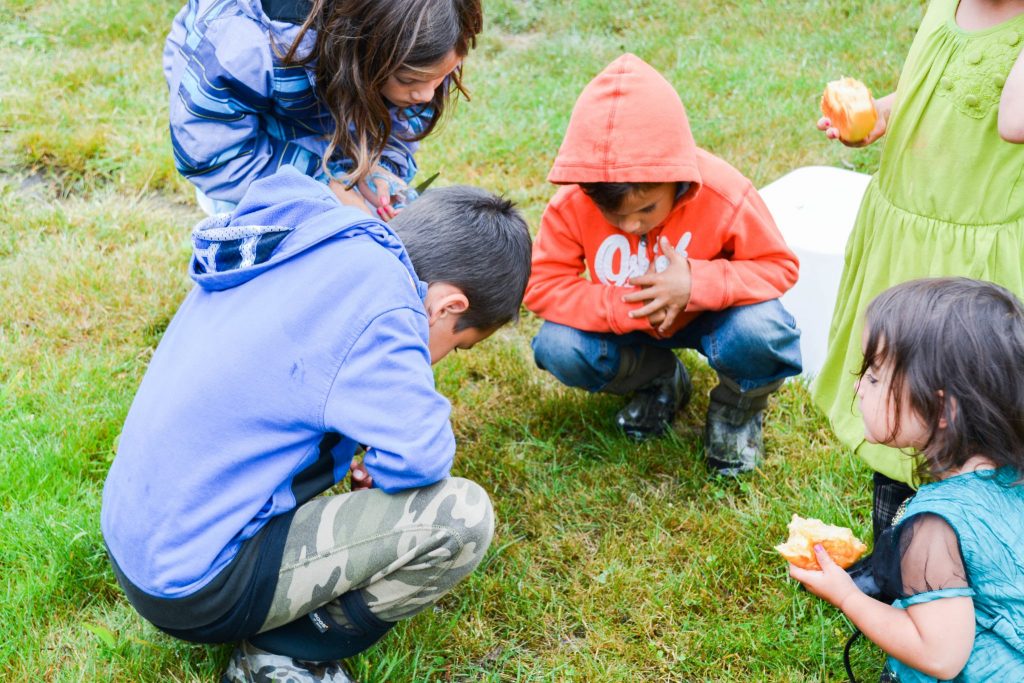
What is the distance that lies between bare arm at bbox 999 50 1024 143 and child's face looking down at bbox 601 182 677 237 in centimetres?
75

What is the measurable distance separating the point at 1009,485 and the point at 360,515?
3.71ft

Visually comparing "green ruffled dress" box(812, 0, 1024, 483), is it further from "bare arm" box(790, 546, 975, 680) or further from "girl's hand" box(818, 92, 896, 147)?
"bare arm" box(790, 546, 975, 680)

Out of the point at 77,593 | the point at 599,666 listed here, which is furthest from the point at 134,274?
the point at 599,666

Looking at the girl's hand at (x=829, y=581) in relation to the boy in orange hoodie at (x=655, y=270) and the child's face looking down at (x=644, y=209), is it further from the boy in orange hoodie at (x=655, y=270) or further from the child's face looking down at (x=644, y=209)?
the child's face looking down at (x=644, y=209)

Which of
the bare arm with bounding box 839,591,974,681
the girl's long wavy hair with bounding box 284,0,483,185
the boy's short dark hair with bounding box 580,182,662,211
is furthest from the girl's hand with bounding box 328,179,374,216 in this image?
the bare arm with bounding box 839,591,974,681

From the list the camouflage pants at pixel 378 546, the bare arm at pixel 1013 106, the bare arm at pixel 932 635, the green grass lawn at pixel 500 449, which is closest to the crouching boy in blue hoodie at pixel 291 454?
the camouflage pants at pixel 378 546

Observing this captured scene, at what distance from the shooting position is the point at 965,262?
2.05 m

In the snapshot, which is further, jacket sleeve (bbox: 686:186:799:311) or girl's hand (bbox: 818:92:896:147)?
jacket sleeve (bbox: 686:186:799:311)

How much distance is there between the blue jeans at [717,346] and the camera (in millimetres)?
2482

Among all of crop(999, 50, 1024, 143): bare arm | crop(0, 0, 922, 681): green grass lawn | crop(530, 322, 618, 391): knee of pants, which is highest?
crop(999, 50, 1024, 143): bare arm

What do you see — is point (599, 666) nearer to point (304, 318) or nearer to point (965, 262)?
point (304, 318)

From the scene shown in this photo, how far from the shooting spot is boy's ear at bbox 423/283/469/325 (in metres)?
2.02

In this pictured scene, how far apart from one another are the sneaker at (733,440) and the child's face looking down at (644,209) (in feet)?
1.78

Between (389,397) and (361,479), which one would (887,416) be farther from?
(361,479)
